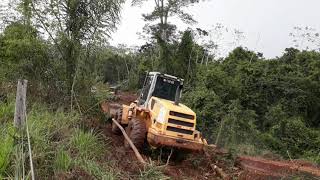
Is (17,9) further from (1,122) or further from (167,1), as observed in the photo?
(167,1)

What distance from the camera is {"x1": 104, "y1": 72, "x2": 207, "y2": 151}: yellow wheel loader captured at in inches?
428

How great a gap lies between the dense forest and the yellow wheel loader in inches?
54.2

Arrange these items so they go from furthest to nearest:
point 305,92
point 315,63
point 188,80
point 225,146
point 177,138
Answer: point 188,80, point 315,63, point 305,92, point 225,146, point 177,138

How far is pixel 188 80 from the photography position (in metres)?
29.8

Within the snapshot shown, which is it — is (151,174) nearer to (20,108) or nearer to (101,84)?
(20,108)

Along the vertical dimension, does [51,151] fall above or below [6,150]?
below

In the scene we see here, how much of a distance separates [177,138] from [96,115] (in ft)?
9.52

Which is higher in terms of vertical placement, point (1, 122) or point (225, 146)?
point (1, 122)

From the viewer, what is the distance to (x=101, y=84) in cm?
1307

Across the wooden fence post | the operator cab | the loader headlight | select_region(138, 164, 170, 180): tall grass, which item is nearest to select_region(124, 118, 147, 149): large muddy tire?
the loader headlight

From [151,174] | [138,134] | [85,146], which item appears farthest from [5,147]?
[138,134]

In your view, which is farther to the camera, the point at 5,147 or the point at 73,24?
the point at 73,24

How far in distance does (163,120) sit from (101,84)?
9.46 feet

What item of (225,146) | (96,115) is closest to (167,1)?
(225,146)
